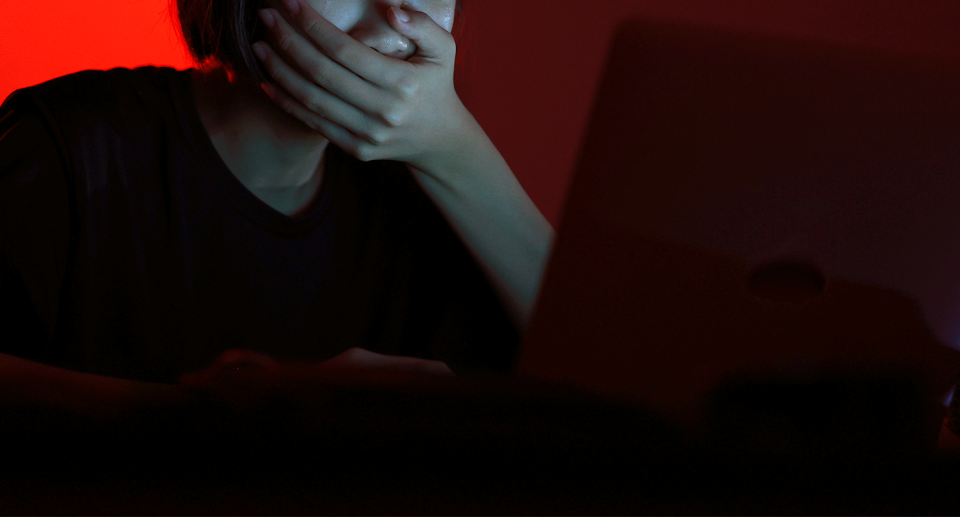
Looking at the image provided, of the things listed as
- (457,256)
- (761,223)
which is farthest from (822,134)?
(457,256)

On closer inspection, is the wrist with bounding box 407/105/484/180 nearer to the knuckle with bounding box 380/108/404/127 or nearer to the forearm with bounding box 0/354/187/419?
the knuckle with bounding box 380/108/404/127

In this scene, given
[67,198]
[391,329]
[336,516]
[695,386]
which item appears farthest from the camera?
[391,329]

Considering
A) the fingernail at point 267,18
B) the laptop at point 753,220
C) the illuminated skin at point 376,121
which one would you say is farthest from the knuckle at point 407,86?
the laptop at point 753,220

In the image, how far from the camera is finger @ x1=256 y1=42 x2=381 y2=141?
1.55ft

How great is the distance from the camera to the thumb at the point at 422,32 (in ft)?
1.59

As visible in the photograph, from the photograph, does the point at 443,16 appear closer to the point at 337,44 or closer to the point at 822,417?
the point at 337,44

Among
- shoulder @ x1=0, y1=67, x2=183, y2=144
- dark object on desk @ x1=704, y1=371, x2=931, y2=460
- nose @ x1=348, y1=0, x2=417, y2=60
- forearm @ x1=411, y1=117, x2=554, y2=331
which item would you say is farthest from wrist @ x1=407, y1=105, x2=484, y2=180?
dark object on desk @ x1=704, y1=371, x2=931, y2=460

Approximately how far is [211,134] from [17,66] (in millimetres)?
168

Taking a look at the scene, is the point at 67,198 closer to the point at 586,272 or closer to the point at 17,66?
the point at 17,66

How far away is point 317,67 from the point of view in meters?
0.45

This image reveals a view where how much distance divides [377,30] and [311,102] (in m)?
0.09

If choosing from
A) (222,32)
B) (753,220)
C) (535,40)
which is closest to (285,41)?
(222,32)

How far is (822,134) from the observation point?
0.30 meters

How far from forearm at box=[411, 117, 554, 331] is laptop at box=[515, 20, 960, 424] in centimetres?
31
